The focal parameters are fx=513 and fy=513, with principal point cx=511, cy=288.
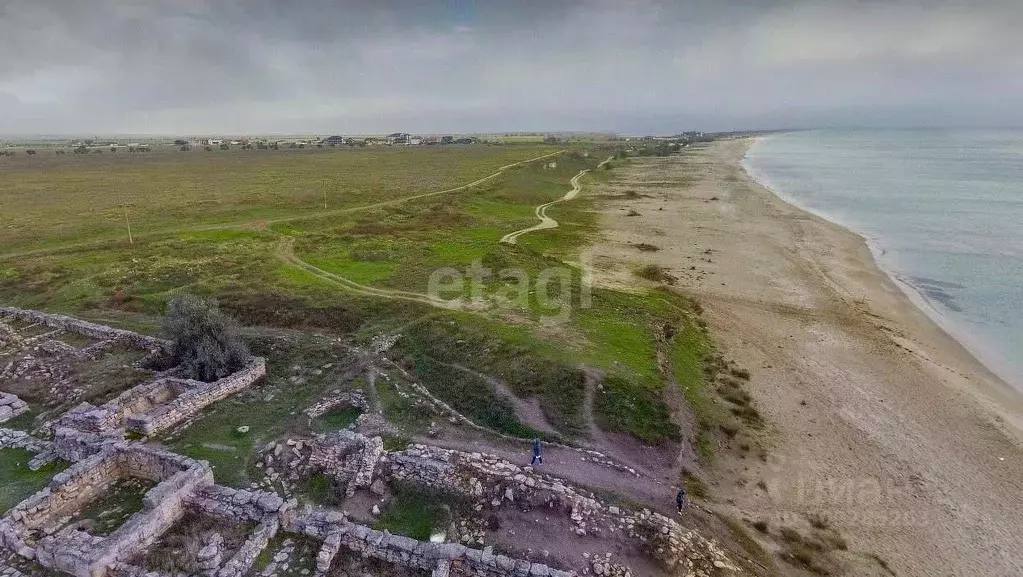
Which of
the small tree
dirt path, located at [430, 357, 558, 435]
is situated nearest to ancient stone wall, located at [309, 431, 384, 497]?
dirt path, located at [430, 357, 558, 435]

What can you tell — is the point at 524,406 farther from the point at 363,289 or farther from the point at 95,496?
the point at 363,289

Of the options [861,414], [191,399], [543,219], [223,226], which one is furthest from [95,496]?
[543,219]

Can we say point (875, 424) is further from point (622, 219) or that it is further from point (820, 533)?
point (622, 219)

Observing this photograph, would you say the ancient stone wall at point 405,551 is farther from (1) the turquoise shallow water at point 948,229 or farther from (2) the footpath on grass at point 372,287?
(1) the turquoise shallow water at point 948,229

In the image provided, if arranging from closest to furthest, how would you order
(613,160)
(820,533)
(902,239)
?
(820,533) < (902,239) < (613,160)

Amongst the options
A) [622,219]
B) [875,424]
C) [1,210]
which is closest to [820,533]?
[875,424]

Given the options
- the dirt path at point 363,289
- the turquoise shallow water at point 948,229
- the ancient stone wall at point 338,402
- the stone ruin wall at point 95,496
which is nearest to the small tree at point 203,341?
the ancient stone wall at point 338,402
